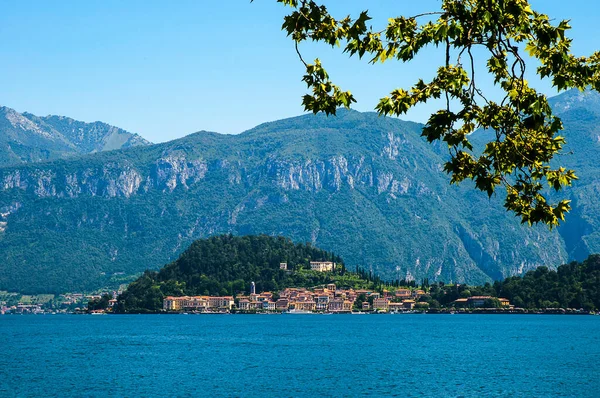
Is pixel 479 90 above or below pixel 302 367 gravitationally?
above

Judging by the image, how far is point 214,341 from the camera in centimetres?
15925

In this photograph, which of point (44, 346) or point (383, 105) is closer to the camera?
point (383, 105)

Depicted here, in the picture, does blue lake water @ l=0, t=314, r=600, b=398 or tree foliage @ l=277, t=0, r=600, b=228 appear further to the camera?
blue lake water @ l=0, t=314, r=600, b=398

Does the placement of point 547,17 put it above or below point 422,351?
above

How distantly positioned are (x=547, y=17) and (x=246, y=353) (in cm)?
11645

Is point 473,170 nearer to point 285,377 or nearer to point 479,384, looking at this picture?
point 479,384

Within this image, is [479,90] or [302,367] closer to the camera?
[479,90]

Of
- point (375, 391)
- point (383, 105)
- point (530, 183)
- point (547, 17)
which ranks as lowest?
point (375, 391)

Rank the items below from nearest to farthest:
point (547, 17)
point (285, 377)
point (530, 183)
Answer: point (547, 17) → point (530, 183) → point (285, 377)

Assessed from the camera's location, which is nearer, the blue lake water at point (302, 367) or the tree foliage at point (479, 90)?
the tree foliage at point (479, 90)

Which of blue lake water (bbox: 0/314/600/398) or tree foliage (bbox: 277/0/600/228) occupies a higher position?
tree foliage (bbox: 277/0/600/228)

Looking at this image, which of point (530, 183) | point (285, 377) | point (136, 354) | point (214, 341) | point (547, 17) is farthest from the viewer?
point (214, 341)

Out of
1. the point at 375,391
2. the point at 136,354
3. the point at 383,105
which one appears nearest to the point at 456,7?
the point at 383,105

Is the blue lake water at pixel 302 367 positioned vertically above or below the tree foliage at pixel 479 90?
below
